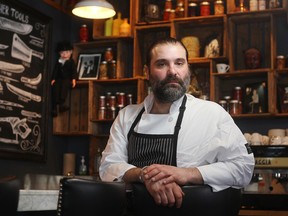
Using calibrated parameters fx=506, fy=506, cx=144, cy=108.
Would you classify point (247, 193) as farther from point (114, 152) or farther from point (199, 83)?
point (114, 152)

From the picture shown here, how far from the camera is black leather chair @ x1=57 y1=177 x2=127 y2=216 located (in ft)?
4.52

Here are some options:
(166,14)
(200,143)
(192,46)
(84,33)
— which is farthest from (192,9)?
(200,143)

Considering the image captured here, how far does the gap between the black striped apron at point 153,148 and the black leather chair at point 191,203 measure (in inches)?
17.7

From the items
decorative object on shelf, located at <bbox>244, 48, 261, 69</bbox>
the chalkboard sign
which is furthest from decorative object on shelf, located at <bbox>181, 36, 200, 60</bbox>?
the chalkboard sign

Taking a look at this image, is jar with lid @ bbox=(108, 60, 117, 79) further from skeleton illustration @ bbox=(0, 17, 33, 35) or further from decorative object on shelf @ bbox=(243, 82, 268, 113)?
decorative object on shelf @ bbox=(243, 82, 268, 113)

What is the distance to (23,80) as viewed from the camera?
4.70 m

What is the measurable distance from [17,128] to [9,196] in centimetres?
348

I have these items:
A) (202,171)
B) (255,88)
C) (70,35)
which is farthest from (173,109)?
(70,35)

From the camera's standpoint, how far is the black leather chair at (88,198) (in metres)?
1.38

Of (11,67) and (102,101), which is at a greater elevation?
(11,67)

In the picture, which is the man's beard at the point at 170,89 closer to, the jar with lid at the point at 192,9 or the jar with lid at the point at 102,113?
the jar with lid at the point at 192,9

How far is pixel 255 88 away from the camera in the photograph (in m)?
4.50

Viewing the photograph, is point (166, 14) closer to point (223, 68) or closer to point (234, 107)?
point (223, 68)

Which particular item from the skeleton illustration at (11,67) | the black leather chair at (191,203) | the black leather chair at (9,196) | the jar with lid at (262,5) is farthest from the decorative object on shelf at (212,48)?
the black leather chair at (9,196)
